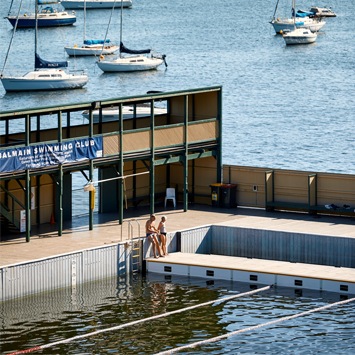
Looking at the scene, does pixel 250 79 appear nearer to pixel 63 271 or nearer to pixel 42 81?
pixel 42 81

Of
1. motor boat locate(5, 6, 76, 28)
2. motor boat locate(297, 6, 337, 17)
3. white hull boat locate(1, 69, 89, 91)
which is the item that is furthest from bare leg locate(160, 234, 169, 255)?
motor boat locate(297, 6, 337, 17)

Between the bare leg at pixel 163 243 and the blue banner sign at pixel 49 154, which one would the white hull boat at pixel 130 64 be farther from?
the bare leg at pixel 163 243

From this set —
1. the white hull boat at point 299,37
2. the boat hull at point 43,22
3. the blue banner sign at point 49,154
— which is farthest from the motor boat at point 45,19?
the blue banner sign at point 49,154

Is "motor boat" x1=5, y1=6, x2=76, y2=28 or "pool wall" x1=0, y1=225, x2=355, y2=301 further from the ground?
"motor boat" x1=5, y1=6, x2=76, y2=28

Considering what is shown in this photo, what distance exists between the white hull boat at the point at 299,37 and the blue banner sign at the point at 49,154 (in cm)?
10832

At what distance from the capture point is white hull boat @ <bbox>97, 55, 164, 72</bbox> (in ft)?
358

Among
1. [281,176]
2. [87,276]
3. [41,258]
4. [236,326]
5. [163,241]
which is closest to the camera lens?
[236,326]

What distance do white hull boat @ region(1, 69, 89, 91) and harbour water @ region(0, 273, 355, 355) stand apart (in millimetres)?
65909

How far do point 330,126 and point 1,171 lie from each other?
5370 cm

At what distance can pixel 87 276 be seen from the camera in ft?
94.5

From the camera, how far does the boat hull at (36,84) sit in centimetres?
9288

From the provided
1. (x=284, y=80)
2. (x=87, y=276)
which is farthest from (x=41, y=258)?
(x=284, y=80)

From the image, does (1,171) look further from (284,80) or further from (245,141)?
(284,80)

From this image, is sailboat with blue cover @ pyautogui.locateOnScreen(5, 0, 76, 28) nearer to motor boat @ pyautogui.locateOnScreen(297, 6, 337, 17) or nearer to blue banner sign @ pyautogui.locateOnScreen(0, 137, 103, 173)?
motor boat @ pyautogui.locateOnScreen(297, 6, 337, 17)
